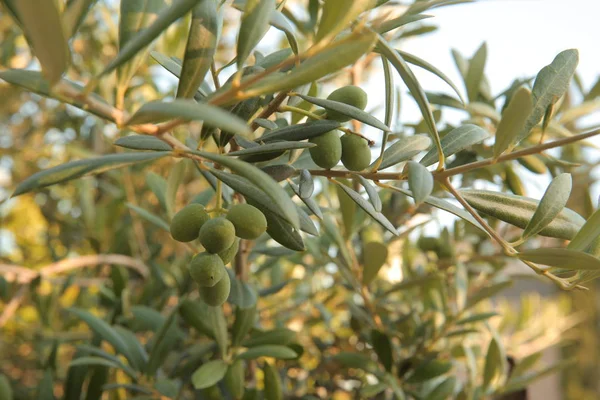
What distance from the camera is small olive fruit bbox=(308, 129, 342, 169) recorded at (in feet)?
1.49

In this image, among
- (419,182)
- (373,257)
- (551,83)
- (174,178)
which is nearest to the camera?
(419,182)

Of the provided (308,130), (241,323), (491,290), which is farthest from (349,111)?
(491,290)

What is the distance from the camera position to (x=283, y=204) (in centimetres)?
35

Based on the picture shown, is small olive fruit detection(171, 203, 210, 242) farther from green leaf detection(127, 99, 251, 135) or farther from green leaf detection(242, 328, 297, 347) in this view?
green leaf detection(242, 328, 297, 347)

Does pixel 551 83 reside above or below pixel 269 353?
above

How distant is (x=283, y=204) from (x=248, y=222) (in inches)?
3.9

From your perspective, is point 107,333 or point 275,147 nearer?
point 275,147

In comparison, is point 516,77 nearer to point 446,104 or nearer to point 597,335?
point 446,104

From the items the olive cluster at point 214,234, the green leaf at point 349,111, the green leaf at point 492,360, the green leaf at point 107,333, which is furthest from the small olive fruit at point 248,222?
the green leaf at point 492,360

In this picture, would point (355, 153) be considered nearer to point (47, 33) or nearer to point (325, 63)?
point (325, 63)

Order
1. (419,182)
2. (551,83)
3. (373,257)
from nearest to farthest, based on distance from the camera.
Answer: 1. (419,182)
2. (551,83)
3. (373,257)

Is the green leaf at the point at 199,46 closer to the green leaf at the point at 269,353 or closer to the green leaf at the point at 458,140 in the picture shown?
the green leaf at the point at 458,140

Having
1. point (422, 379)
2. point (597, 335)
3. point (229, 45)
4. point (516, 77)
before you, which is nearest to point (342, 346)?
point (422, 379)

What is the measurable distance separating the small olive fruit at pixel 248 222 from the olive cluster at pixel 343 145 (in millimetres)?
69
